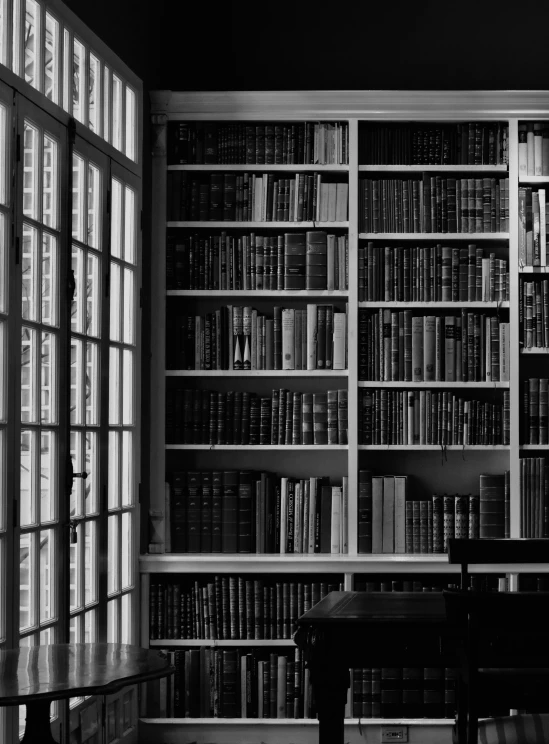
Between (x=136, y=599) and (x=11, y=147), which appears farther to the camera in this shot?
(x=136, y=599)

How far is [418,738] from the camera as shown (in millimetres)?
4566

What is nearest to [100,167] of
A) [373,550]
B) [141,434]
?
[141,434]

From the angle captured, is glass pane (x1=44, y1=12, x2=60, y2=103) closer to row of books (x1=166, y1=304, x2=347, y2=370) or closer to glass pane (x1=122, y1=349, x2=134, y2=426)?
glass pane (x1=122, y1=349, x2=134, y2=426)

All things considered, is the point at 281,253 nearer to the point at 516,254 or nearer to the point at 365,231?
the point at 365,231

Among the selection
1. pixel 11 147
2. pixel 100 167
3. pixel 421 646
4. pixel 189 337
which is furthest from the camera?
pixel 189 337

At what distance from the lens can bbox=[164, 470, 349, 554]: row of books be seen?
4797 millimetres

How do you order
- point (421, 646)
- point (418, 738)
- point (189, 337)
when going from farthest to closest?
point (189, 337)
point (418, 738)
point (421, 646)

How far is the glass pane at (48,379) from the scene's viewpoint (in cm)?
356

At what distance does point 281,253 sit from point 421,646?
7.61 feet

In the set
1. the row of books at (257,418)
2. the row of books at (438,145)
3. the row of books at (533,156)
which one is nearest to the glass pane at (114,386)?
the row of books at (257,418)

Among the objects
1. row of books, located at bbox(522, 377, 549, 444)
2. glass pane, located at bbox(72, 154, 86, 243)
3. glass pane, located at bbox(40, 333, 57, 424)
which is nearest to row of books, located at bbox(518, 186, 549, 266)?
row of books, located at bbox(522, 377, 549, 444)

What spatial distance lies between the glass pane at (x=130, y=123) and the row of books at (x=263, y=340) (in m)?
0.81

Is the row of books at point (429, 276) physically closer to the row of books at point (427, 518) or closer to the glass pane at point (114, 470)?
the row of books at point (427, 518)

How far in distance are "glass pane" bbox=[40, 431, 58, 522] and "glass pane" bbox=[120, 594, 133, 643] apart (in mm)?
1002
